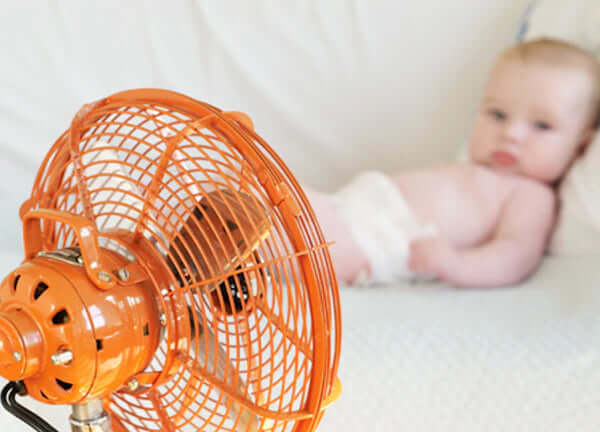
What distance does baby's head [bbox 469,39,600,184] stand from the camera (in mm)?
1417

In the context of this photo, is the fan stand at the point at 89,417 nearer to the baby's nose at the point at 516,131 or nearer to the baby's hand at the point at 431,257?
the baby's hand at the point at 431,257

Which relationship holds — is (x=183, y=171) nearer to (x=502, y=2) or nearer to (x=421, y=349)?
(x=421, y=349)

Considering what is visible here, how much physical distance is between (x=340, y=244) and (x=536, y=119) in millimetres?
525

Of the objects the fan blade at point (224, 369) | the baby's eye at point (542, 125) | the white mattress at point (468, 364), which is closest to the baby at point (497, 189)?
the baby's eye at point (542, 125)

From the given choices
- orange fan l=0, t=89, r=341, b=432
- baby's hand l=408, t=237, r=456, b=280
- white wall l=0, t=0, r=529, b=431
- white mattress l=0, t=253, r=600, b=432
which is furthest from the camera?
baby's hand l=408, t=237, r=456, b=280

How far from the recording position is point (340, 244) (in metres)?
1.27

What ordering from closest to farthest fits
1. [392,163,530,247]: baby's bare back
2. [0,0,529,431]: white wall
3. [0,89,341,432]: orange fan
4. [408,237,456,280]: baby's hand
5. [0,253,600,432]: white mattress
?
1. [0,89,341,432]: orange fan
2. [0,253,600,432]: white mattress
3. [0,0,529,431]: white wall
4. [408,237,456,280]: baby's hand
5. [392,163,530,247]: baby's bare back

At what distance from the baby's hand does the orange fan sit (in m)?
0.67

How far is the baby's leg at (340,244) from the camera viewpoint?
1259 mm

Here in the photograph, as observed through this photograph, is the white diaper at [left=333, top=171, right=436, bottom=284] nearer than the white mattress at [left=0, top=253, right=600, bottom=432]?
No

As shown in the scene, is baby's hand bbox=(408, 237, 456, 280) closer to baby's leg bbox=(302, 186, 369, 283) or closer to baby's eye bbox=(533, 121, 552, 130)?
baby's leg bbox=(302, 186, 369, 283)

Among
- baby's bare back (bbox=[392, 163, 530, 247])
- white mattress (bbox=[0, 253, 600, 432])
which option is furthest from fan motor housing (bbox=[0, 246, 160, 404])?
baby's bare back (bbox=[392, 163, 530, 247])

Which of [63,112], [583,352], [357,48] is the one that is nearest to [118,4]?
[63,112]

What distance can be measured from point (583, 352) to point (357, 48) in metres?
0.89
